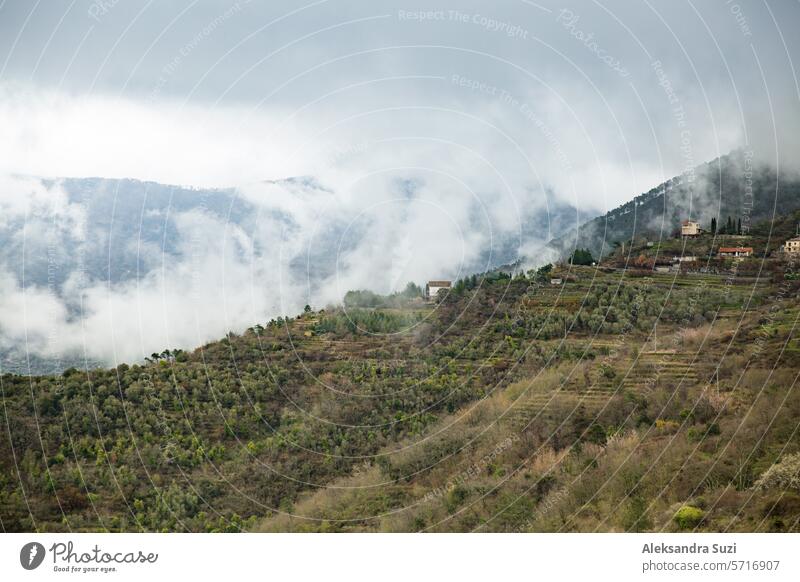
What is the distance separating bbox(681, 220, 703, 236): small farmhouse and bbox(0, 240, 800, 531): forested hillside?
10.4 ft

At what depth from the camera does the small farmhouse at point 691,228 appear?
30922mm

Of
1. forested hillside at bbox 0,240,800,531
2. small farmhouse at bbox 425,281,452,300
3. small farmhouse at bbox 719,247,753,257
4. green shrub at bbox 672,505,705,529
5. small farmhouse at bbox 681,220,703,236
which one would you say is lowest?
green shrub at bbox 672,505,705,529

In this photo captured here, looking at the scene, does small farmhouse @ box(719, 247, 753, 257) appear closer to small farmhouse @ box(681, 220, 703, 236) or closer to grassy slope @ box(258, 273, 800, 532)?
grassy slope @ box(258, 273, 800, 532)

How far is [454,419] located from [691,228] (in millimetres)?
13415

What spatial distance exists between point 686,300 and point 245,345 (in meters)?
15.1

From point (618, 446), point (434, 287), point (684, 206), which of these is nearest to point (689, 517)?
point (618, 446)

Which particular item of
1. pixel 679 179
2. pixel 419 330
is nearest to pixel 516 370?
pixel 419 330

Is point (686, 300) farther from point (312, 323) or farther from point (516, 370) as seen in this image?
point (312, 323)

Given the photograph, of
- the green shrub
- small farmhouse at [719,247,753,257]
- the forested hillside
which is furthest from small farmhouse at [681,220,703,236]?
the green shrub

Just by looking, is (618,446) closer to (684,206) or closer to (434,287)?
(434,287)

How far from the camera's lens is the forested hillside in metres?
18.6

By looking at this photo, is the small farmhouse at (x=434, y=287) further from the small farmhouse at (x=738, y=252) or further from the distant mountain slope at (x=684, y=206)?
the small farmhouse at (x=738, y=252)

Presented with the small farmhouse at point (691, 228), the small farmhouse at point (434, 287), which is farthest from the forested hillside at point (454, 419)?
the small farmhouse at point (691, 228)
